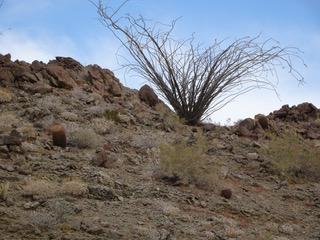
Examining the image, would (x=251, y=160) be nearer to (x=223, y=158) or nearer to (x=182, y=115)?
(x=223, y=158)

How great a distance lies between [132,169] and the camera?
9.20 meters

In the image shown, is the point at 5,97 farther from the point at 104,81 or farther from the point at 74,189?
the point at 74,189

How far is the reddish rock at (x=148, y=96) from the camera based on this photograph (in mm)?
14438

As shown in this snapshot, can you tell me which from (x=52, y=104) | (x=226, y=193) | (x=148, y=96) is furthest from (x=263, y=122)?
(x=226, y=193)

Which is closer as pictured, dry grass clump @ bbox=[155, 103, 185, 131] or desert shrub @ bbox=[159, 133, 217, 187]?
desert shrub @ bbox=[159, 133, 217, 187]

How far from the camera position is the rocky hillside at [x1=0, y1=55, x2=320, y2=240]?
692cm

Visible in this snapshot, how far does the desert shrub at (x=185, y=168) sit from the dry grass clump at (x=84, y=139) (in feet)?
4.05

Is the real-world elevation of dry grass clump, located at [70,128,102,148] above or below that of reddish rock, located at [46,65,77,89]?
below

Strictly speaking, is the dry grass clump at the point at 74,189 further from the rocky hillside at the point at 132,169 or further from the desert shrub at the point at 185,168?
the desert shrub at the point at 185,168

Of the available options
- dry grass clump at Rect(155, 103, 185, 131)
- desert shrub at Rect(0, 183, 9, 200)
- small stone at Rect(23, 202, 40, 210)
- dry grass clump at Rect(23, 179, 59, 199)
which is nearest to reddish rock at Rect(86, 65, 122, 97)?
dry grass clump at Rect(155, 103, 185, 131)

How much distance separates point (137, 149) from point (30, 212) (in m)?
3.86

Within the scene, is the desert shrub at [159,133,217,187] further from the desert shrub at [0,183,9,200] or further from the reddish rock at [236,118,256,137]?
the reddish rock at [236,118,256,137]

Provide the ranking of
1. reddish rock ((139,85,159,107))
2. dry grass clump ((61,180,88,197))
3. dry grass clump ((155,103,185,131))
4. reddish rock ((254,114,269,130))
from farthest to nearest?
reddish rock ((139,85,159,107)) → reddish rock ((254,114,269,130)) → dry grass clump ((155,103,185,131)) → dry grass clump ((61,180,88,197))

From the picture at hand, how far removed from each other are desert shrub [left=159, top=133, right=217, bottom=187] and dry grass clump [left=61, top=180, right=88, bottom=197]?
1.72 meters
